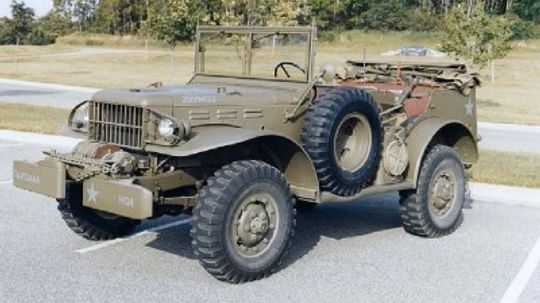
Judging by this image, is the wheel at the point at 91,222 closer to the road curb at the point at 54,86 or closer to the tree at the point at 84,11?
the road curb at the point at 54,86

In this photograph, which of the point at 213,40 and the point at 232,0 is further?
the point at 232,0

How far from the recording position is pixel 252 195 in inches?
211

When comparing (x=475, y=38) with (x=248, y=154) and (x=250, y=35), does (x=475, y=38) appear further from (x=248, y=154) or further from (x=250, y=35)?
(x=248, y=154)

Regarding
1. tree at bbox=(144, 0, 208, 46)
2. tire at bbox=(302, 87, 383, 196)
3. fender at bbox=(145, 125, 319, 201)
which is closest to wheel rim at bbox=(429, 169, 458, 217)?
tire at bbox=(302, 87, 383, 196)

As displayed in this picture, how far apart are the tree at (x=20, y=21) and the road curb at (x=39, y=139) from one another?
62.5m

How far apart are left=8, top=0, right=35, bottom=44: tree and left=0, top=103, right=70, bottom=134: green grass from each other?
5720cm

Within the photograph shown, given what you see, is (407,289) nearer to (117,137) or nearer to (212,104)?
(212,104)

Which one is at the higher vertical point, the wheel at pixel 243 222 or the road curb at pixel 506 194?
the wheel at pixel 243 222

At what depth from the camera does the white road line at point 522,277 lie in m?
5.26

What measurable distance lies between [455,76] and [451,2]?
8691cm

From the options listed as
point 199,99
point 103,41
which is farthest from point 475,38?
point 103,41

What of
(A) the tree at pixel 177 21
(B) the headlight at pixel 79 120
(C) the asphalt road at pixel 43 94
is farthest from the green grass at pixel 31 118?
(A) the tree at pixel 177 21

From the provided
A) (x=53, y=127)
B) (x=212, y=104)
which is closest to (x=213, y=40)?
(x=212, y=104)

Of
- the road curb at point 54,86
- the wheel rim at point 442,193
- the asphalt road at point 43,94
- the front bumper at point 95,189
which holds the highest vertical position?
the front bumper at point 95,189
